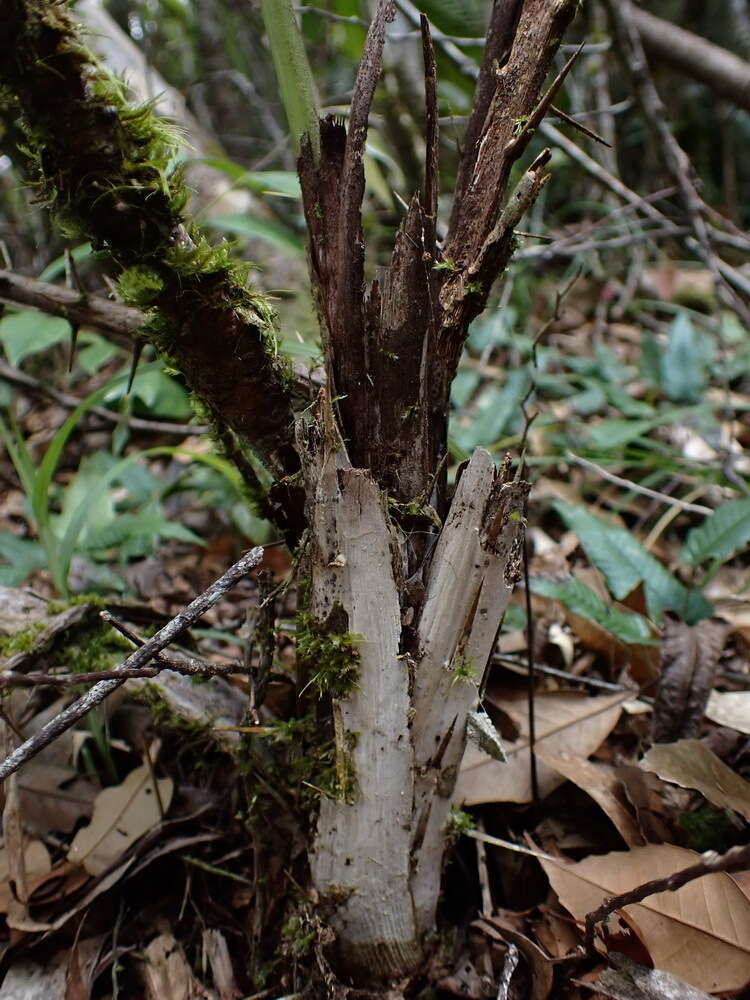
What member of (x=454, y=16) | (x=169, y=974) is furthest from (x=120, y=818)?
(x=454, y=16)

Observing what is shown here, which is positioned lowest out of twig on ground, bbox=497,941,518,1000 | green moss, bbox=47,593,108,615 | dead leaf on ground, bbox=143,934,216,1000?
dead leaf on ground, bbox=143,934,216,1000

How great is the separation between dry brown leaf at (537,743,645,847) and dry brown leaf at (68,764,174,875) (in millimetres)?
712

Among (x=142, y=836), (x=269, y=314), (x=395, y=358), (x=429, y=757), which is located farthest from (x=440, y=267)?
(x=142, y=836)

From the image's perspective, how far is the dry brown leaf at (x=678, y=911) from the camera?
88 cm

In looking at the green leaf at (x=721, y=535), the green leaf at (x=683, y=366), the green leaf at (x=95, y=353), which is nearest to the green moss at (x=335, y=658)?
the green leaf at (x=721, y=535)

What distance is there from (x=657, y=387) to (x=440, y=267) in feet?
6.50

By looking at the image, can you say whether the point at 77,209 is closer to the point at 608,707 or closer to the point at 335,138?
the point at 335,138

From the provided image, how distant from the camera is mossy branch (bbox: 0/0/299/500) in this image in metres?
0.68

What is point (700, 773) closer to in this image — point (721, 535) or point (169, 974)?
point (721, 535)

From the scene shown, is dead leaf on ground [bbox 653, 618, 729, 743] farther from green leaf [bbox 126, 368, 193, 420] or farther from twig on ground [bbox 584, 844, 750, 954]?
green leaf [bbox 126, 368, 193, 420]

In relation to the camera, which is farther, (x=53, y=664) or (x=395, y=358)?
(x=53, y=664)

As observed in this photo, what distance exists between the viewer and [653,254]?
3.70m

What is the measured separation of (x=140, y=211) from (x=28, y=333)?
146 cm

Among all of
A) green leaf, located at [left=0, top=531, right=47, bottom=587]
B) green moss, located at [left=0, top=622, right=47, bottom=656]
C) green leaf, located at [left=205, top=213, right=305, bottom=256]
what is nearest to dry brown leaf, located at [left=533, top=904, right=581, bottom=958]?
green moss, located at [left=0, top=622, right=47, bottom=656]
